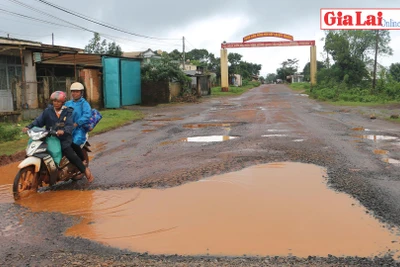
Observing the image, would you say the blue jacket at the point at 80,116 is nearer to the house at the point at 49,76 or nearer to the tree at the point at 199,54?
the house at the point at 49,76

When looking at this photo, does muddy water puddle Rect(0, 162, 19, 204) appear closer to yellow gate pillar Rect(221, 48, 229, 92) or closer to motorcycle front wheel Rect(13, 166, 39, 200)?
motorcycle front wheel Rect(13, 166, 39, 200)

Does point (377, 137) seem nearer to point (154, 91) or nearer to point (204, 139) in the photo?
point (204, 139)

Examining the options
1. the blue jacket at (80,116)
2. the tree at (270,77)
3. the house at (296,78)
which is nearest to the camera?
the blue jacket at (80,116)

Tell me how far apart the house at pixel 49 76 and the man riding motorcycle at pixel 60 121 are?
35.3ft

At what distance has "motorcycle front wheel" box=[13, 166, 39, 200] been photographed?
569 centimetres

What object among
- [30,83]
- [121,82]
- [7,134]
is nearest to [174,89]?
[121,82]

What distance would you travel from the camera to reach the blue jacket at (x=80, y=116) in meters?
6.47

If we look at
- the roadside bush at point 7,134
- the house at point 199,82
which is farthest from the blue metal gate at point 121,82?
the roadside bush at point 7,134

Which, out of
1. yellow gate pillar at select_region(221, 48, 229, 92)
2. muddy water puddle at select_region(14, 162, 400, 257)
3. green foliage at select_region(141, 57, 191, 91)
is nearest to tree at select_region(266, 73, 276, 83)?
yellow gate pillar at select_region(221, 48, 229, 92)

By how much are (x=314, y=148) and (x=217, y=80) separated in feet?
186

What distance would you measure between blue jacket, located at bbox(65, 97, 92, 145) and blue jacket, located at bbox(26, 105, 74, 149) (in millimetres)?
337

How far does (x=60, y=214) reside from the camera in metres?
4.98

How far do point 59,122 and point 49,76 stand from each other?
591 inches

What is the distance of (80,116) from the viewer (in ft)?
21.6
